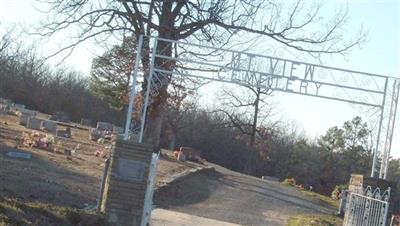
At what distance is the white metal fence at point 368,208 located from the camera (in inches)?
474

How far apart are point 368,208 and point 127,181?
4.77 metres

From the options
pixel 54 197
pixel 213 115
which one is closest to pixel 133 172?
pixel 54 197

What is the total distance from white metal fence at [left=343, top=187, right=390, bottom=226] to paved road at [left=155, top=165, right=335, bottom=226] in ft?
15.8

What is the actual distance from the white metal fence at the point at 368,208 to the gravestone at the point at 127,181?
442 centimetres

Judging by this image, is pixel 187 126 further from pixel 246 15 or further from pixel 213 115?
pixel 246 15

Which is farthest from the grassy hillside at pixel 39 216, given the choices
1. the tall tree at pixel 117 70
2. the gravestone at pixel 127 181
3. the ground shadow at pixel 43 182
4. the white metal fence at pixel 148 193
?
the tall tree at pixel 117 70

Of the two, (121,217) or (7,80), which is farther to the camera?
(7,80)

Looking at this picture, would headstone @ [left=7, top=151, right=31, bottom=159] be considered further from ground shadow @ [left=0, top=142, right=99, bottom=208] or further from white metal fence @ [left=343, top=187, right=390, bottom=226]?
white metal fence @ [left=343, top=187, right=390, bottom=226]

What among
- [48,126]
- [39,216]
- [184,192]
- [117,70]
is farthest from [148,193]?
[48,126]

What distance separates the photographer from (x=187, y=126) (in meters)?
62.2

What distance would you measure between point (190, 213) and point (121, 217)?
19.8 feet

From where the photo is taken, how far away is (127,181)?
11.9 metres

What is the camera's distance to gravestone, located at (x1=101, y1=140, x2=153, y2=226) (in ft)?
38.9

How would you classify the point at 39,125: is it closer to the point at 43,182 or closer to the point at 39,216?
the point at 43,182
